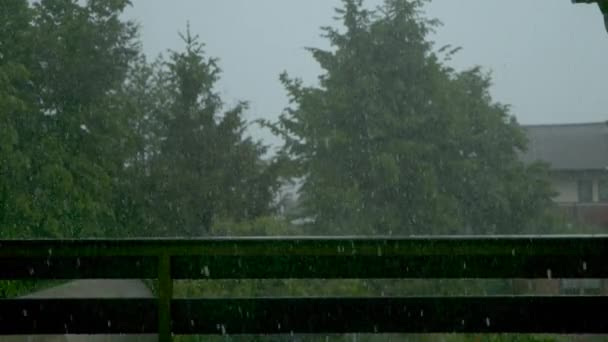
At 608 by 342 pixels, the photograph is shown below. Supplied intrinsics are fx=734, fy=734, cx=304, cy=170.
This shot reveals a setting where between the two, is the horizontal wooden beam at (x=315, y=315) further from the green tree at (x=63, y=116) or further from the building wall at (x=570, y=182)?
the building wall at (x=570, y=182)

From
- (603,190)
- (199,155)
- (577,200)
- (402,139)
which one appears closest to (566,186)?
(577,200)

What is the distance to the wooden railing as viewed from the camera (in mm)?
2996

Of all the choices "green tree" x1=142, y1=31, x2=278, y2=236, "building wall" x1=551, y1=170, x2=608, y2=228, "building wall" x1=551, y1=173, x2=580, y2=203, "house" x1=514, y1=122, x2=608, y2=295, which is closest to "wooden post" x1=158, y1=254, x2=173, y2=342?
"green tree" x1=142, y1=31, x2=278, y2=236

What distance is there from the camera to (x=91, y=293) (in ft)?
17.3

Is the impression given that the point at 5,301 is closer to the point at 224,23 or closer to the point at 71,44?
the point at 71,44

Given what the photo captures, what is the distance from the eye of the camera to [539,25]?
5388 centimetres

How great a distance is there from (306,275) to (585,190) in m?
23.8

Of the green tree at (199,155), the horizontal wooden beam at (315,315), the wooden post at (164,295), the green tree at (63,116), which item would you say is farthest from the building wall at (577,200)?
the wooden post at (164,295)

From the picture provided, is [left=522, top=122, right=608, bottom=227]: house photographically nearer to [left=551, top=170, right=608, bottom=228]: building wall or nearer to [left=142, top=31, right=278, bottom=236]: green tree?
[left=551, top=170, right=608, bottom=228]: building wall

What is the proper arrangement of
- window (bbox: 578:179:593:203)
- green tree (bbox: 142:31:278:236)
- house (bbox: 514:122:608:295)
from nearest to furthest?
green tree (bbox: 142:31:278:236), house (bbox: 514:122:608:295), window (bbox: 578:179:593:203)

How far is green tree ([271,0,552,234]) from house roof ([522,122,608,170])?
7.47ft

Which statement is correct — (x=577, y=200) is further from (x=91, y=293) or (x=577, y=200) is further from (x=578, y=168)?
(x=91, y=293)

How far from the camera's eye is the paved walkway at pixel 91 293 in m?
3.95

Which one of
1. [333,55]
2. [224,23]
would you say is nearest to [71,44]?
[333,55]
